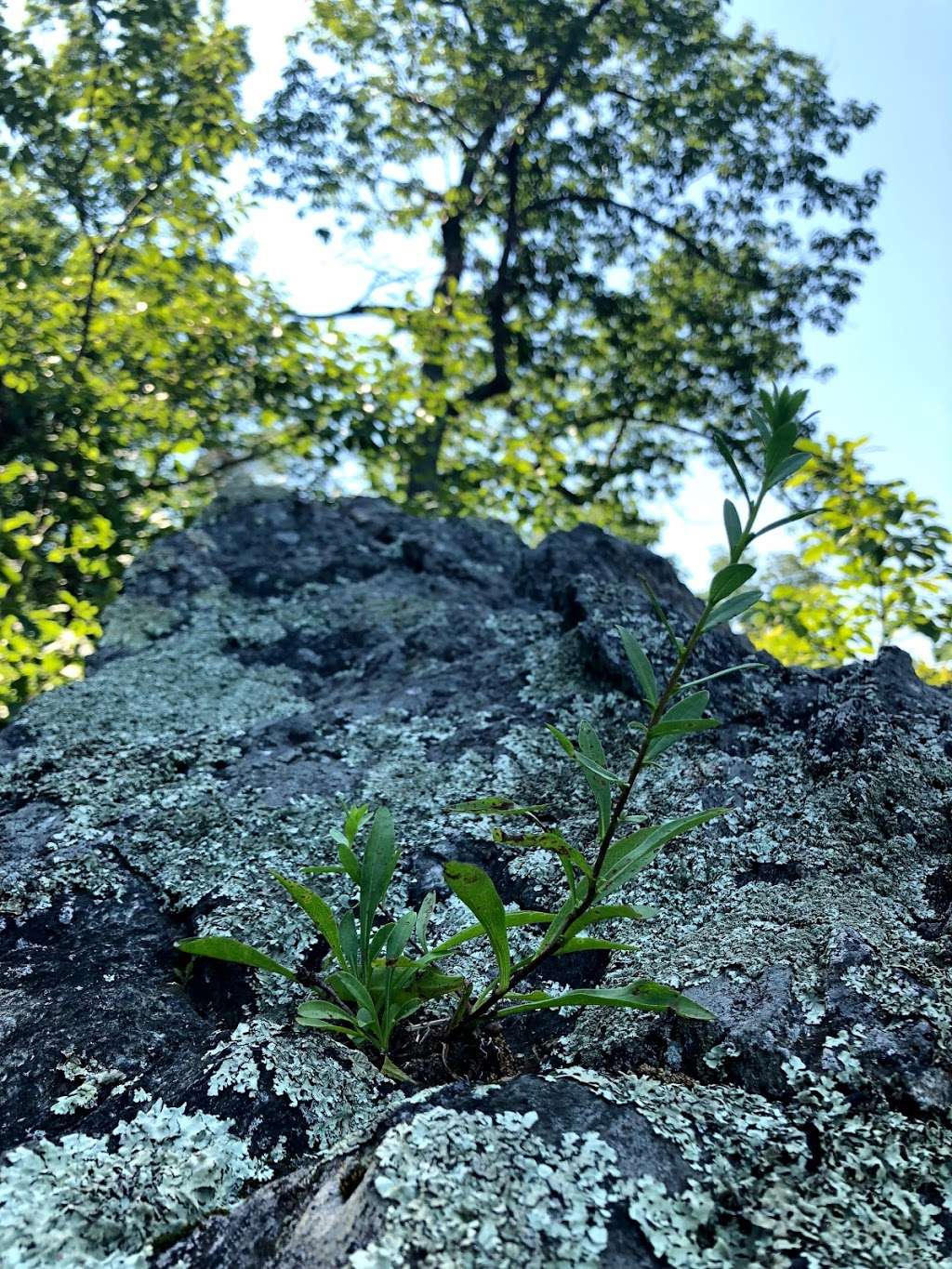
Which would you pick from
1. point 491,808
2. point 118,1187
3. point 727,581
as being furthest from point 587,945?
point 118,1187

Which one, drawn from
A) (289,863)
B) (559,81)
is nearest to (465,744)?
(289,863)

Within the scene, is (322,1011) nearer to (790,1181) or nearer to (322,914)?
(322,914)

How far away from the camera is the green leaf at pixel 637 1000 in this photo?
1.35 metres

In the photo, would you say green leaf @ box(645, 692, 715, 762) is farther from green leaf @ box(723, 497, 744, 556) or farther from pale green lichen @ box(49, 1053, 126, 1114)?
pale green lichen @ box(49, 1053, 126, 1114)

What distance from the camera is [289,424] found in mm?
5297

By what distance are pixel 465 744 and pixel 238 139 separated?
165 inches

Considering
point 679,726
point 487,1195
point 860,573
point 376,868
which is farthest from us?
point 860,573

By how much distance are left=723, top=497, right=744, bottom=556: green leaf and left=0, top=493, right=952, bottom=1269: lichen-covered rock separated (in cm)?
70

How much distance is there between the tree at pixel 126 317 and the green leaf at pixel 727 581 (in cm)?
269

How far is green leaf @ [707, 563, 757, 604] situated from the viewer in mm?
1383

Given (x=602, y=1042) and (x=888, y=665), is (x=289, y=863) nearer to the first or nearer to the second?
(x=602, y=1042)

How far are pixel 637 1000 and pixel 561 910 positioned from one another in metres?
0.20

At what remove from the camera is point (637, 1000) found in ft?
4.44

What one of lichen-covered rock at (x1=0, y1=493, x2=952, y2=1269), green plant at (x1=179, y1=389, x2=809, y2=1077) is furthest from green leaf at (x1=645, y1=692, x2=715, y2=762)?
lichen-covered rock at (x1=0, y1=493, x2=952, y2=1269)
